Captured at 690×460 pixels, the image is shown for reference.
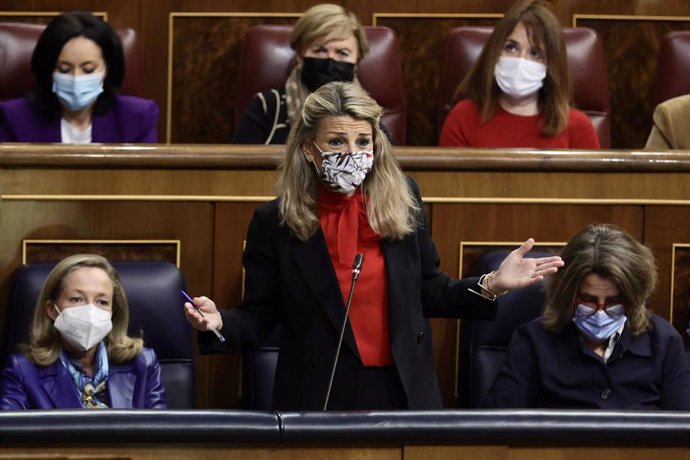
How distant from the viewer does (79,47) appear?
207 cm

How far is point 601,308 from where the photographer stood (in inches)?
63.9

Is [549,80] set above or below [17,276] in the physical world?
above

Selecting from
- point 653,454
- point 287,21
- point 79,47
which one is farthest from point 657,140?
point 653,454

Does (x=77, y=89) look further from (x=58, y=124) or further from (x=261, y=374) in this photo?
(x=261, y=374)

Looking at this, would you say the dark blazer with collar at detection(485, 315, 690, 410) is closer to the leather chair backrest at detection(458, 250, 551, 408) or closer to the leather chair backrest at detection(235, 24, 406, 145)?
the leather chair backrest at detection(458, 250, 551, 408)

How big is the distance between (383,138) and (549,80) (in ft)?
2.22

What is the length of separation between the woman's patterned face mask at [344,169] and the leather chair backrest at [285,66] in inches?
33.3

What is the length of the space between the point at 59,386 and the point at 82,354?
58mm

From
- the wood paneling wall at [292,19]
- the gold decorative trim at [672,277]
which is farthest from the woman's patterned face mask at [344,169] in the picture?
the wood paneling wall at [292,19]

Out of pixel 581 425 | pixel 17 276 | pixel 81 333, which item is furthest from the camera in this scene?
pixel 17 276

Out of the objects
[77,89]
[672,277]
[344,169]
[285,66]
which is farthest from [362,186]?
[285,66]

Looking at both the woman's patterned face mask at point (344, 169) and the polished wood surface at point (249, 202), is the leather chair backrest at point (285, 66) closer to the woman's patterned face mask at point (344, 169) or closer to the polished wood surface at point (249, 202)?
the polished wood surface at point (249, 202)

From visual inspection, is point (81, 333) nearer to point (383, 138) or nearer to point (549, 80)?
point (383, 138)

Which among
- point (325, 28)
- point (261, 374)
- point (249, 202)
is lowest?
point (261, 374)
